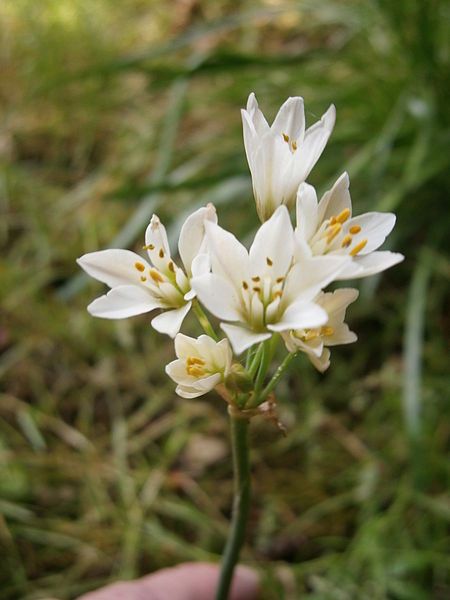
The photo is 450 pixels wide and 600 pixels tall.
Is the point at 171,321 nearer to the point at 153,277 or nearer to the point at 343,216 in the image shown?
the point at 153,277

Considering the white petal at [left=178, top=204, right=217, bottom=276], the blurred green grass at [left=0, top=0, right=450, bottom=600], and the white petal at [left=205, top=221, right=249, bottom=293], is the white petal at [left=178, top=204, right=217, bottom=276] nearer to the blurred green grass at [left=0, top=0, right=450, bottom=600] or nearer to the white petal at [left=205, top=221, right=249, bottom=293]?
the white petal at [left=205, top=221, right=249, bottom=293]

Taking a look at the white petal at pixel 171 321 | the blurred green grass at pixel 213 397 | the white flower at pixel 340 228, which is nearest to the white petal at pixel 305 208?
the white flower at pixel 340 228

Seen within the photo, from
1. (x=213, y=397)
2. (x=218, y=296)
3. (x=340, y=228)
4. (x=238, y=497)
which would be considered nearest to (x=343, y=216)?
(x=340, y=228)

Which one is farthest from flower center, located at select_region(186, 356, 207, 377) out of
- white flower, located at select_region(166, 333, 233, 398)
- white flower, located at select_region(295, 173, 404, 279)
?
white flower, located at select_region(295, 173, 404, 279)

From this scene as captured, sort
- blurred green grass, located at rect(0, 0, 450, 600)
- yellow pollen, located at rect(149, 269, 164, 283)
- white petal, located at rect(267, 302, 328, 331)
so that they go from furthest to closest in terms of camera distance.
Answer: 1. blurred green grass, located at rect(0, 0, 450, 600)
2. yellow pollen, located at rect(149, 269, 164, 283)
3. white petal, located at rect(267, 302, 328, 331)

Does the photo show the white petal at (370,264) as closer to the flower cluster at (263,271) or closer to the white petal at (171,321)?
the flower cluster at (263,271)

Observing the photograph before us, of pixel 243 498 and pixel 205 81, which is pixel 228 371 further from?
pixel 205 81

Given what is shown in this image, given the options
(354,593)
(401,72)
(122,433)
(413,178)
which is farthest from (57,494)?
(401,72)
